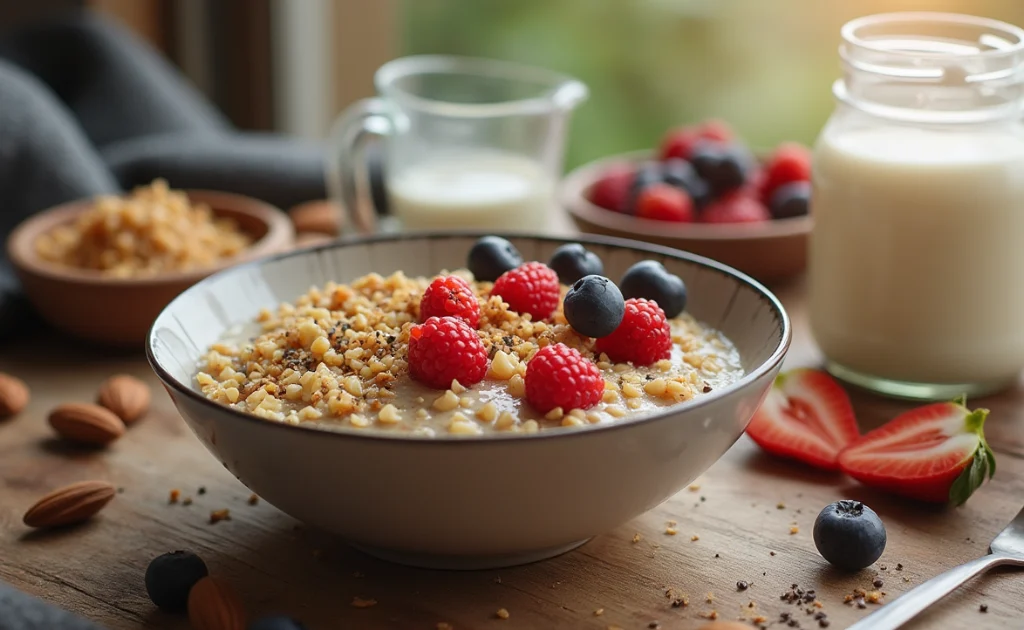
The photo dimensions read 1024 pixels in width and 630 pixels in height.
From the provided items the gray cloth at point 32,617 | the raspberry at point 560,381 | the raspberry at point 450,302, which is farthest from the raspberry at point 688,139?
the gray cloth at point 32,617

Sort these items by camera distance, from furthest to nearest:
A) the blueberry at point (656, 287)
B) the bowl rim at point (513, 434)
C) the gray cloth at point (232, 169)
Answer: the gray cloth at point (232, 169) < the blueberry at point (656, 287) < the bowl rim at point (513, 434)

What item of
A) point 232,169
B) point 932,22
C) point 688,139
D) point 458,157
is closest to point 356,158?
point 458,157

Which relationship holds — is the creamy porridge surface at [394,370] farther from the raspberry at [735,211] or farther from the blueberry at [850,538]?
the raspberry at [735,211]

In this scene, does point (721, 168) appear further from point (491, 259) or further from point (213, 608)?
point (213, 608)

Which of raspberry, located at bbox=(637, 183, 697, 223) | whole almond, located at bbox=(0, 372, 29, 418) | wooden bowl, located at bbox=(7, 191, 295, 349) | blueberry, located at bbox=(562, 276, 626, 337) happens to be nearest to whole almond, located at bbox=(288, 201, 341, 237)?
wooden bowl, located at bbox=(7, 191, 295, 349)

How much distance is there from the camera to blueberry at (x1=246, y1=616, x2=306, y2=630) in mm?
905

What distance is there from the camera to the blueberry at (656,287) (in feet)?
3.95

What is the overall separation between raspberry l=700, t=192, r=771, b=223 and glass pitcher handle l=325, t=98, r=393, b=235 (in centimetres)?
54

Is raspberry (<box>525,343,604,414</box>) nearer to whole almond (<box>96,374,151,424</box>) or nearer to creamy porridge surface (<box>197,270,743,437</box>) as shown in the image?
creamy porridge surface (<box>197,270,743,437</box>)

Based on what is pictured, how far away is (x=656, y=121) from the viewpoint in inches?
114

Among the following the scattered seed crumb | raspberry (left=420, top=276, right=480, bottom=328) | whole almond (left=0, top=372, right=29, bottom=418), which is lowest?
whole almond (left=0, top=372, right=29, bottom=418)

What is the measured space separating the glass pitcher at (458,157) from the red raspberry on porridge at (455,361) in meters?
0.58

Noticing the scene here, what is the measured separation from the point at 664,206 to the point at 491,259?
58 cm

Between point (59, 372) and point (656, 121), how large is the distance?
177 cm
